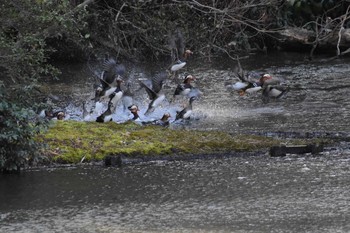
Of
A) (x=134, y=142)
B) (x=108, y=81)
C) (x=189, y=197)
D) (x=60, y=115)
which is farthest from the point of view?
(x=108, y=81)

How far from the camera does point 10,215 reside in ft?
24.1

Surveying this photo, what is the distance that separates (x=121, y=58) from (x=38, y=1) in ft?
21.6

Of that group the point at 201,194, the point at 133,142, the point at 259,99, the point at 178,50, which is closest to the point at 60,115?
the point at 133,142

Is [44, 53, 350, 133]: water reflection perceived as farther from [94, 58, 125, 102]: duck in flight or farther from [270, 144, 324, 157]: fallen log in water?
[270, 144, 324, 157]: fallen log in water

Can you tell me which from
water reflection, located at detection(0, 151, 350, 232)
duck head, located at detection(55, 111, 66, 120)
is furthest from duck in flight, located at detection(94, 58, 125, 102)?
water reflection, located at detection(0, 151, 350, 232)

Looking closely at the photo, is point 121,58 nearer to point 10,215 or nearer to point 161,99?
point 161,99

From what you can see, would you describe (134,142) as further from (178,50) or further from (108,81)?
(178,50)

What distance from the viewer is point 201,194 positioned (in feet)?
25.8

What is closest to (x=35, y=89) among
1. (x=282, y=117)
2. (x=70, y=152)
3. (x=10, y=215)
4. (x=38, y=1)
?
(x=70, y=152)

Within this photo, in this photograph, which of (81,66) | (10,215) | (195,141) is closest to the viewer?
(10,215)

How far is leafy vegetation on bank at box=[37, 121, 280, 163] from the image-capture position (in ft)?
30.8

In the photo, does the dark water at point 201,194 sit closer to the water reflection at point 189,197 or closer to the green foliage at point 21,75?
the water reflection at point 189,197

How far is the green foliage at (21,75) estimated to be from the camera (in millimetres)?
8508

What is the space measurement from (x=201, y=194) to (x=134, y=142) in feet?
6.61
